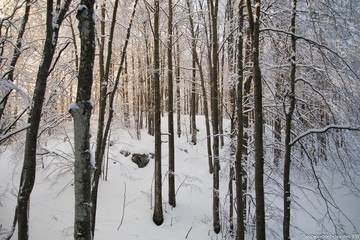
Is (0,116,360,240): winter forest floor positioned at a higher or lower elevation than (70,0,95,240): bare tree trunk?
lower

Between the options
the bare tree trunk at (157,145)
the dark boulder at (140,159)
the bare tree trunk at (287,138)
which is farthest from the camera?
the dark boulder at (140,159)

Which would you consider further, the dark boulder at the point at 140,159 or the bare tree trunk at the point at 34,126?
the dark boulder at the point at 140,159

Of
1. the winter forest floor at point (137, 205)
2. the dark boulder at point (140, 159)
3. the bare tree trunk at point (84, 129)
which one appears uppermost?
the bare tree trunk at point (84, 129)

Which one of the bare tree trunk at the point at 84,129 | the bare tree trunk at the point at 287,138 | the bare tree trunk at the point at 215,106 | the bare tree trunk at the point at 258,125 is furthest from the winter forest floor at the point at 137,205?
the bare tree trunk at the point at 84,129

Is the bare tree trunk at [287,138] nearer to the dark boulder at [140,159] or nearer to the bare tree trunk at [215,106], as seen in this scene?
the bare tree trunk at [215,106]

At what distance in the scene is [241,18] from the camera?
6.49 meters

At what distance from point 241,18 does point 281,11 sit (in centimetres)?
94

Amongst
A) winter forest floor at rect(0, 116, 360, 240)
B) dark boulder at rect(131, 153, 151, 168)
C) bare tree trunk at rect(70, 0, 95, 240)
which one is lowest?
winter forest floor at rect(0, 116, 360, 240)

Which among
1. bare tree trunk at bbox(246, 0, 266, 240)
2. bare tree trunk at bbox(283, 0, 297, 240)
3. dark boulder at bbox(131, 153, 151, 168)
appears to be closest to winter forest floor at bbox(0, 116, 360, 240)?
dark boulder at bbox(131, 153, 151, 168)

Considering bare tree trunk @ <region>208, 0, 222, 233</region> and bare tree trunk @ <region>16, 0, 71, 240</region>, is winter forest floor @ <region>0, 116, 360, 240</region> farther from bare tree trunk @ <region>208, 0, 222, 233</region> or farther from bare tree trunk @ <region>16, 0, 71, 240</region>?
bare tree trunk @ <region>16, 0, 71, 240</region>

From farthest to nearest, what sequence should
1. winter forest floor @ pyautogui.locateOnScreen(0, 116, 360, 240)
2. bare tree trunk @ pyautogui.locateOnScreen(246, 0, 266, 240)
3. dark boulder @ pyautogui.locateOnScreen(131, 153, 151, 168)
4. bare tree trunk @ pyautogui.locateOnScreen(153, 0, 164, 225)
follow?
dark boulder @ pyautogui.locateOnScreen(131, 153, 151, 168) → bare tree trunk @ pyautogui.locateOnScreen(153, 0, 164, 225) → winter forest floor @ pyautogui.locateOnScreen(0, 116, 360, 240) → bare tree trunk @ pyautogui.locateOnScreen(246, 0, 266, 240)

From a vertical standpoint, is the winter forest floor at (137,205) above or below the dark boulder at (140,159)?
below

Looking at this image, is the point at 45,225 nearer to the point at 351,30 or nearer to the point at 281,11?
the point at 281,11

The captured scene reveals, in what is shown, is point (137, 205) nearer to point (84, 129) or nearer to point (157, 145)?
point (157, 145)
